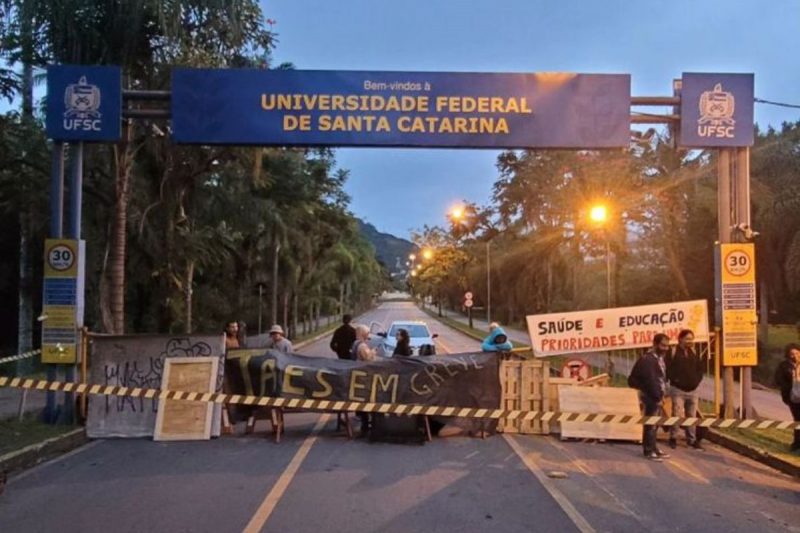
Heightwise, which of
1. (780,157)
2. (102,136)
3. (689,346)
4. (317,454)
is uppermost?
(780,157)

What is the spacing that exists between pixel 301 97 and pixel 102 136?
10.9 feet

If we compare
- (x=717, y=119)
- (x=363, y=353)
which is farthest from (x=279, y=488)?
(x=717, y=119)

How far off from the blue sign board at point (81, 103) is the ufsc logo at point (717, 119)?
9.80 metres

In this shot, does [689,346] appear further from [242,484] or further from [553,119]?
[242,484]

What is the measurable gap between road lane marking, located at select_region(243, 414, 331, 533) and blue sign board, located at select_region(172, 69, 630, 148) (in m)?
4.94

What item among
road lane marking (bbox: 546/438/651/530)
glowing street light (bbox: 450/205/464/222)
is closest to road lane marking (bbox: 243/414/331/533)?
road lane marking (bbox: 546/438/651/530)

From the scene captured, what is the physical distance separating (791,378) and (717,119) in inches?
190

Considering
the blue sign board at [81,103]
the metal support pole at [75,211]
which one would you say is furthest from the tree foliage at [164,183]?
the metal support pole at [75,211]

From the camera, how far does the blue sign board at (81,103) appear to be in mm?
12695

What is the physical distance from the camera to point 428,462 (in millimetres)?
9797

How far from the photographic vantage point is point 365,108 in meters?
12.9

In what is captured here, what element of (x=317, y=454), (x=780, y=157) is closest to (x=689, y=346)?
(x=317, y=454)

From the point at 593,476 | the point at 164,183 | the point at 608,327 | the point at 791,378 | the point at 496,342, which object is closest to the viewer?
the point at 593,476

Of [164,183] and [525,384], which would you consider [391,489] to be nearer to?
[525,384]
